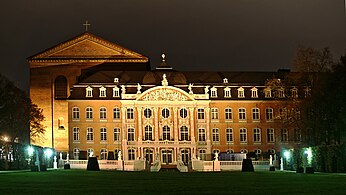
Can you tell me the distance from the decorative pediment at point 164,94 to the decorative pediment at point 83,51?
7592 millimetres

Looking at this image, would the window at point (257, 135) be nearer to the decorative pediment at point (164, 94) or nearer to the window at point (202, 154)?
the window at point (202, 154)

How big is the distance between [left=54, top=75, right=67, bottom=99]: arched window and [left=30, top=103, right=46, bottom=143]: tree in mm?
3516

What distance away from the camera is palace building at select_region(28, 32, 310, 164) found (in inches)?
3255

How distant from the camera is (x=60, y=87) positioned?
89062 millimetres

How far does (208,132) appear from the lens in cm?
8412

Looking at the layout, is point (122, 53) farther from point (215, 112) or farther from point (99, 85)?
point (215, 112)

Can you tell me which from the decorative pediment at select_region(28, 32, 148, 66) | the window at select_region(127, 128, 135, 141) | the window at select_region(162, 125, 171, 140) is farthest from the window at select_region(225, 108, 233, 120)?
the decorative pediment at select_region(28, 32, 148, 66)

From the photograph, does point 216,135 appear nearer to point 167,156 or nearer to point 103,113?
point 167,156

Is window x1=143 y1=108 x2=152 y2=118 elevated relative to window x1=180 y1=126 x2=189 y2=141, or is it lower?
elevated

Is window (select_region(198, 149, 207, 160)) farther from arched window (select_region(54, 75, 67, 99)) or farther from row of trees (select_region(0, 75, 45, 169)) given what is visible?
arched window (select_region(54, 75, 67, 99))

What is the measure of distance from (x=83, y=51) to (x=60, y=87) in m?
5.31

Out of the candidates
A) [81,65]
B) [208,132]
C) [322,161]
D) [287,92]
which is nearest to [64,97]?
[81,65]

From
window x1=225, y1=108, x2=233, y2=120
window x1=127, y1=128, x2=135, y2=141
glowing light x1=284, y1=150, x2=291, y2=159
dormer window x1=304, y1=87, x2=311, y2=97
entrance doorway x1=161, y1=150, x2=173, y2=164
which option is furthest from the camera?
window x1=225, y1=108, x2=233, y2=120

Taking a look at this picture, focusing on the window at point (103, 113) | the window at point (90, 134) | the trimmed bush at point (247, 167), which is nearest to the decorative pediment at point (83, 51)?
the window at point (103, 113)
